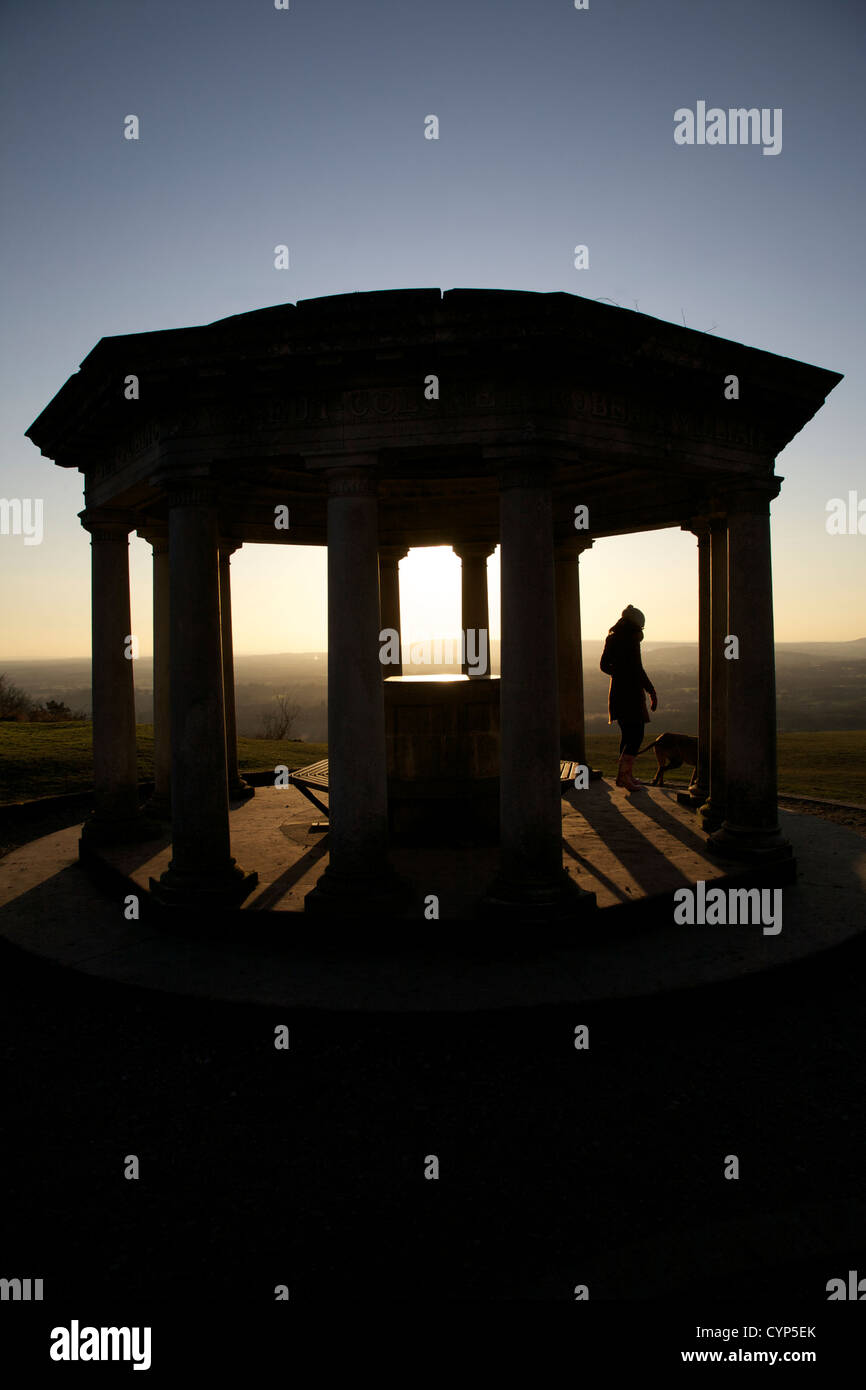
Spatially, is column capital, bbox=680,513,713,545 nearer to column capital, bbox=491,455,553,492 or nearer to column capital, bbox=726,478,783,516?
column capital, bbox=726,478,783,516

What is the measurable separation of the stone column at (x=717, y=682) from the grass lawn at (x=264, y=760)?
5.60 m

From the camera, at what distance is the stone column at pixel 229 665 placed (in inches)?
617

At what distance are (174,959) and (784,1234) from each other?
20.3ft

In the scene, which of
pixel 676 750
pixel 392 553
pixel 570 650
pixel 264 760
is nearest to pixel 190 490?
pixel 392 553

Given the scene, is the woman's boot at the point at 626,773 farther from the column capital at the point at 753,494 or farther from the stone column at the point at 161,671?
the stone column at the point at 161,671

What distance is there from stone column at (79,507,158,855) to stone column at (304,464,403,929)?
5064mm

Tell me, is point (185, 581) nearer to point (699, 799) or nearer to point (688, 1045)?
point (688, 1045)

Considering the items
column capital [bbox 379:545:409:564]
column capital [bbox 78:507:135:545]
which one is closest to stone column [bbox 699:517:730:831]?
column capital [bbox 379:545:409:564]

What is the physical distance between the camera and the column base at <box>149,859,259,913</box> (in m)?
9.30

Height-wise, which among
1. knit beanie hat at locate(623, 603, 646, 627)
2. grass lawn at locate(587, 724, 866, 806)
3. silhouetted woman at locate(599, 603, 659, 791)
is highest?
knit beanie hat at locate(623, 603, 646, 627)

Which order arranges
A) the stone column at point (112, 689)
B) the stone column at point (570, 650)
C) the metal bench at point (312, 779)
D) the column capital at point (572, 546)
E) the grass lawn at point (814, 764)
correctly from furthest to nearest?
the grass lawn at point (814, 764), the stone column at point (570, 650), the column capital at point (572, 546), the stone column at point (112, 689), the metal bench at point (312, 779)

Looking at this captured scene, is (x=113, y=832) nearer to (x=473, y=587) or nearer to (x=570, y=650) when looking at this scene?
(x=473, y=587)

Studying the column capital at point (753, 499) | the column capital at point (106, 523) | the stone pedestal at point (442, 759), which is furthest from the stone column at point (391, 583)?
the column capital at point (753, 499)

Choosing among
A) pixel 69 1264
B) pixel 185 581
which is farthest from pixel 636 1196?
pixel 185 581
